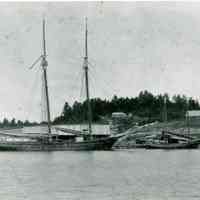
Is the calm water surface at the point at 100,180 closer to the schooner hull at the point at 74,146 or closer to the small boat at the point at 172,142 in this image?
the schooner hull at the point at 74,146

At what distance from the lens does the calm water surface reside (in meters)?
49.8

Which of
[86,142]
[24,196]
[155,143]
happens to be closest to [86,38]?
[86,142]

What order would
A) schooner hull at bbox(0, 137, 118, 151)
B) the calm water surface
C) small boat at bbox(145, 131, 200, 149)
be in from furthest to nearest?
1. small boat at bbox(145, 131, 200, 149)
2. schooner hull at bbox(0, 137, 118, 151)
3. the calm water surface

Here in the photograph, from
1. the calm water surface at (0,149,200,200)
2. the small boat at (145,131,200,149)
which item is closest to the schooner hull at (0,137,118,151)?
the small boat at (145,131,200,149)

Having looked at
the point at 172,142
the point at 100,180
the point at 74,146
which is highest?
the point at 74,146

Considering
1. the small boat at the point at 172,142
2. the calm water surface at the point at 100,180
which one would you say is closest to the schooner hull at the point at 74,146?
the small boat at the point at 172,142

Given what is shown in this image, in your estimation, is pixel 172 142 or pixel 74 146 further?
pixel 172 142

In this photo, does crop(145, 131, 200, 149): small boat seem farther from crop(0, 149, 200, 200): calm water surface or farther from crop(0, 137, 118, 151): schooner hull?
crop(0, 149, 200, 200): calm water surface

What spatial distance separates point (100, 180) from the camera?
60.1m

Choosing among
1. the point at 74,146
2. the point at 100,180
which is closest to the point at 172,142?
the point at 74,146

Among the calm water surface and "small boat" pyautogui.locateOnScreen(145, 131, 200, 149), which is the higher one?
"small boat" pyautogui.locateOnScreen(145, 131, 200, 149)

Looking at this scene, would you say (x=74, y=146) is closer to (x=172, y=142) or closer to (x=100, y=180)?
(x=172, y=142)

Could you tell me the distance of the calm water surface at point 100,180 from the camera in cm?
4978

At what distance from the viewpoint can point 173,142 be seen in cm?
13112
